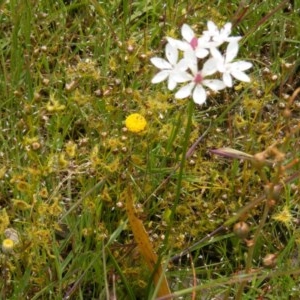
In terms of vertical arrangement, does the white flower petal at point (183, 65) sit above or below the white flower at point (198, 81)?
above

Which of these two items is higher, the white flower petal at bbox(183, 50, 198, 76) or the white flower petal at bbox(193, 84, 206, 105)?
the white flower petal at bbox(183, 50, 198, 76)

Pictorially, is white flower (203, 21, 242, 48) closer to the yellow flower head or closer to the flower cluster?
the flower cluster

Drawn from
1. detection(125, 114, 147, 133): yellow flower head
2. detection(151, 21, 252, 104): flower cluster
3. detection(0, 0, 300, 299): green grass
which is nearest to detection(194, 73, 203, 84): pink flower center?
detection(151, 21, 252, 104): flower cluster

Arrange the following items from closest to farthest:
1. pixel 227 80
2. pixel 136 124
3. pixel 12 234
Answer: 1. pixel 227 80
2. pixel 136 124
3. pixel 12 234

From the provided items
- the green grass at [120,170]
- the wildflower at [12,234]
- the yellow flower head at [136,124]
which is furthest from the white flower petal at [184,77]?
→ the wildflower at [12,234]

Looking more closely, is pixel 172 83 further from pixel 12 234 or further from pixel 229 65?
pixel 12 234

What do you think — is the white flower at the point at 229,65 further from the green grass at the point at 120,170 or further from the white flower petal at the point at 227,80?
the green grass at the point at 120,170

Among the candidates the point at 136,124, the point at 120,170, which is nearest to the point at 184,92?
the point at 136,124
